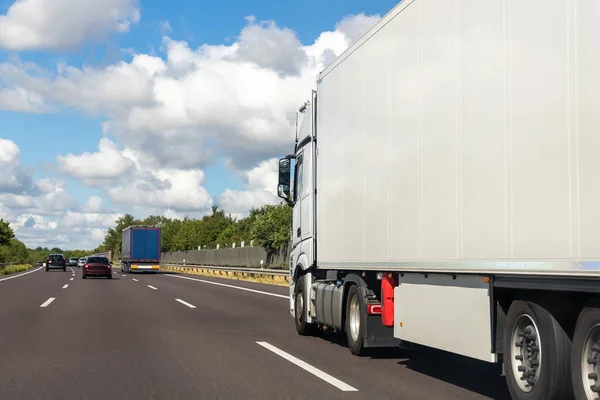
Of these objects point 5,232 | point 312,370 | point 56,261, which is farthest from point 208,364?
point 5,232

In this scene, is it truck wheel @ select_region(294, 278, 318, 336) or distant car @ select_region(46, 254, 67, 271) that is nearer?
truck wheel @ select_region(294, 278, 318, 336)

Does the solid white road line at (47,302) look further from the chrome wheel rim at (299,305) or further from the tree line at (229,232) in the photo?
the tree line at (229,232)

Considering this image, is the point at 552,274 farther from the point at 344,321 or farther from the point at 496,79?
the point at 344,321

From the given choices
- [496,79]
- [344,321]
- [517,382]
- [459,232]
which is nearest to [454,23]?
[496,79]

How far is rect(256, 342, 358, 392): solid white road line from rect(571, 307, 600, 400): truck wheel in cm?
266

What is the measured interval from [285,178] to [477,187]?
23.6 ft

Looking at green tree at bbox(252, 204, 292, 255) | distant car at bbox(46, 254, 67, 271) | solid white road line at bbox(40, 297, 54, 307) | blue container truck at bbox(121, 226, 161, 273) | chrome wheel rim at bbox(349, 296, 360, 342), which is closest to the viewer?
chrome wheel rim at bbox(349, 296, 360, 342)

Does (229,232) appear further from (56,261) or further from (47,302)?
(47,302)

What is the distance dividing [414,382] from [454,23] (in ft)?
12.4

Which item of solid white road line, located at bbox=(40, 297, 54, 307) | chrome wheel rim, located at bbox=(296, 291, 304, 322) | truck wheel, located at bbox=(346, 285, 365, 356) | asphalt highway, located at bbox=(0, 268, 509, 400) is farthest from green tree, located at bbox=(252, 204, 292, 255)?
truck wheel, located at bbox=(346, 285, 365, 356)

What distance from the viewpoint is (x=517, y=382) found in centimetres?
620

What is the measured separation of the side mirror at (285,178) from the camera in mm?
13422

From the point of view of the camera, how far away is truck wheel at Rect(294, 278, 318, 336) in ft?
41.0

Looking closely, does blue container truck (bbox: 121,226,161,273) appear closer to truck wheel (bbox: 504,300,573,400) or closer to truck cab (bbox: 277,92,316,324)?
truck cab (bbox: 277,92,316,324)
